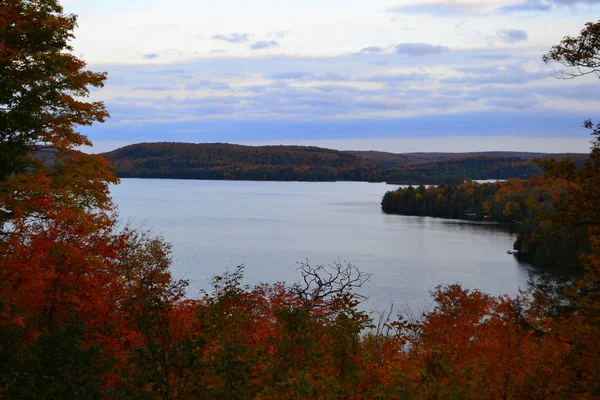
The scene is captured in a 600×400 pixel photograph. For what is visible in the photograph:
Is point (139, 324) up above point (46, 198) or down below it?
below

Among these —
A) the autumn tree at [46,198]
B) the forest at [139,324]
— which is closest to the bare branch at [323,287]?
the forest at [139,324]

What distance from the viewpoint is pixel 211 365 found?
383 inches

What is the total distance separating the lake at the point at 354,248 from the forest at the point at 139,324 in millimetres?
28098

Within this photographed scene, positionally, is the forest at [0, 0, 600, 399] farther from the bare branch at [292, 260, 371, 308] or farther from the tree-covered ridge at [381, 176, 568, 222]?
the tree-covered ridge at [381, 176, 568, 222]

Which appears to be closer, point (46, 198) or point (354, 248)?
point (46, 198)

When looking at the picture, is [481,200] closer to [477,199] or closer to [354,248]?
[477,199]

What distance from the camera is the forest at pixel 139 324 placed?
31.4 ft

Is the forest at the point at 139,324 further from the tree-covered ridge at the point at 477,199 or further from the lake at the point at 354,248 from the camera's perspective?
the tree-covered ridge at the point at 477,199

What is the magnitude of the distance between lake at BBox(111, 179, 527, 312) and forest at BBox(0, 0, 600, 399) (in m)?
28.1

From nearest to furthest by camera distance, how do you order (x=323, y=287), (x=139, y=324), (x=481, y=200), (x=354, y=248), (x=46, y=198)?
1. (x=139, y=324)
2. (x=46, y=198)
3. (x=323, y=287)
4. (x=354, y=248)
5. (x=481, y=200)

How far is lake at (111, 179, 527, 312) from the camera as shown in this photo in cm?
6362

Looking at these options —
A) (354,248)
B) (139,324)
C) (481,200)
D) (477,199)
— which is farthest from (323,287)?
(477,199)

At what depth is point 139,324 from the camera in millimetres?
9727

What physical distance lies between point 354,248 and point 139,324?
8360cm
